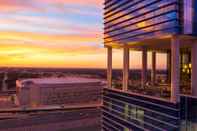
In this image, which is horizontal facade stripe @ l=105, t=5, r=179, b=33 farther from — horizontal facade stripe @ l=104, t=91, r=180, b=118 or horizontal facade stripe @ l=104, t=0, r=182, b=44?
horizontal facade stripe @ l=104, t=91, r=180, b=118

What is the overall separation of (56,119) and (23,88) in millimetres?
49319

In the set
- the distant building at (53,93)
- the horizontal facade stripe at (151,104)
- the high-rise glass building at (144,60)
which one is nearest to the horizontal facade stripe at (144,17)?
the high-rise glass building at (144,60)

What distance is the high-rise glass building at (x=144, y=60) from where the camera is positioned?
130 feet

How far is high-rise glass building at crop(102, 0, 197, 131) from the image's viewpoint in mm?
39531

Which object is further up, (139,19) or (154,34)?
(139,19)

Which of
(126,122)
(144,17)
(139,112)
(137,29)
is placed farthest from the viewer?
(126,122)

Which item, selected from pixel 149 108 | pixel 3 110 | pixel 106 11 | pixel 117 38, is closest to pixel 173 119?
pixel 149 108

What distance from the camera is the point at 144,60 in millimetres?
67438

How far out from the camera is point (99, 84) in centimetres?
16838

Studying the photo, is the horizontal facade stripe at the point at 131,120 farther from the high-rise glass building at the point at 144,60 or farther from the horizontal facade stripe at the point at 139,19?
the horizontal facade stripe at the point at 139,19

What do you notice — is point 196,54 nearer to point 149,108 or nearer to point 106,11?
point 149,108

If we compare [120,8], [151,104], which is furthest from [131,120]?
[120,8]

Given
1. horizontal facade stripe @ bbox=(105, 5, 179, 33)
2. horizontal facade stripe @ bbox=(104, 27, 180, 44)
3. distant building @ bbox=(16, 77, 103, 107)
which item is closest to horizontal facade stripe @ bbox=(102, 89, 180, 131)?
horizontal facade stripe @ bbox=(104, 27, 180, 44)

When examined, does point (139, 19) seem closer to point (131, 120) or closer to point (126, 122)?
point (131, 120)
